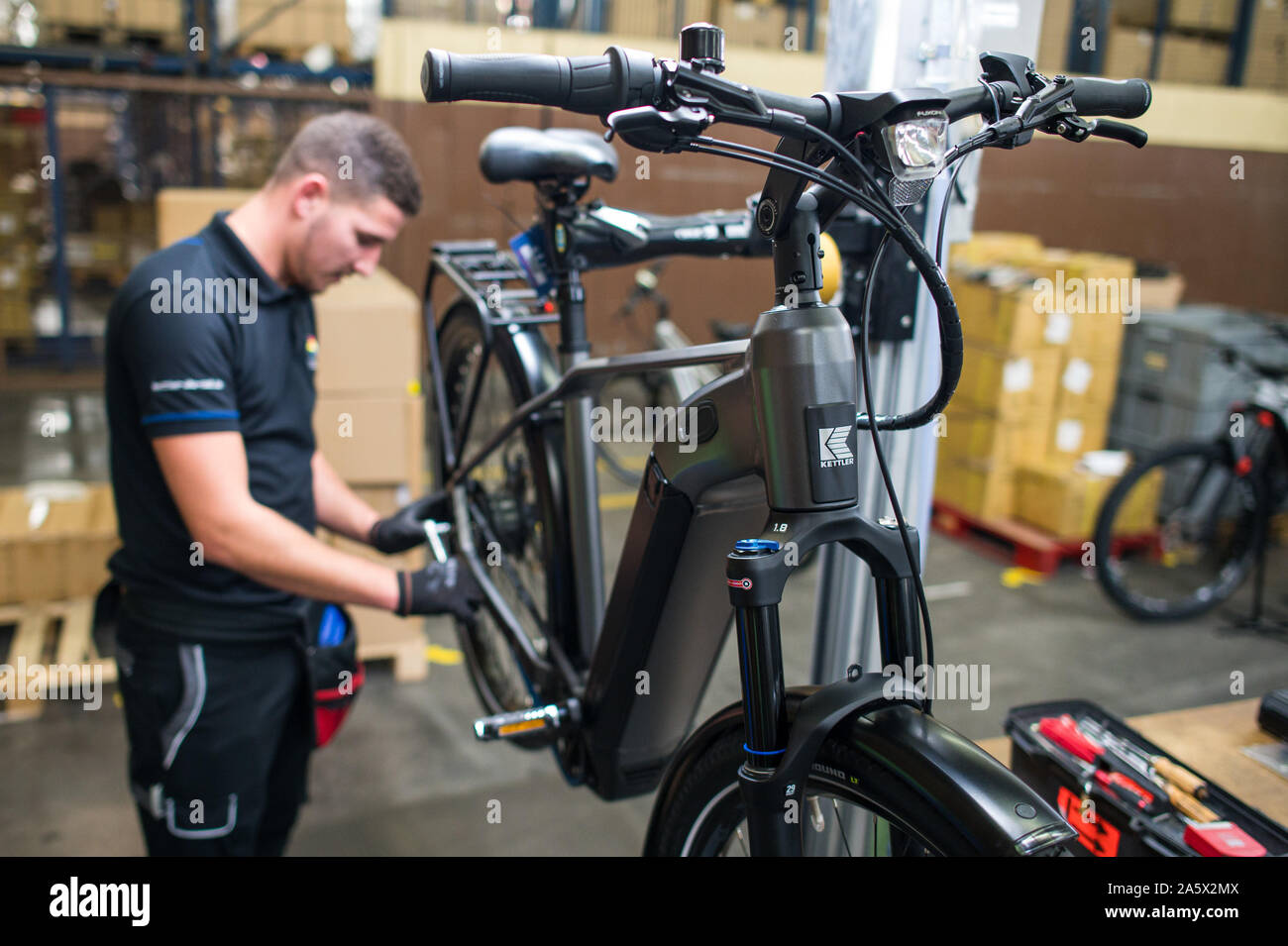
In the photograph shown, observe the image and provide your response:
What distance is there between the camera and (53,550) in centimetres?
309

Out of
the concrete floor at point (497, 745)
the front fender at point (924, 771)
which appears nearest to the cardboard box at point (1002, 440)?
the concrete floor at point (497, 745)

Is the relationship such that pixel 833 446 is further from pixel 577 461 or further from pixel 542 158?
pixel 542 158

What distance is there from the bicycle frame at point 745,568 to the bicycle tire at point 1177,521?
2.70 meters

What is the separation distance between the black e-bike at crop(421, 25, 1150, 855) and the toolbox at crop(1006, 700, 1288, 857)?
1.16 ft

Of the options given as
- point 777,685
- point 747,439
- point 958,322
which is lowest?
point 777,685

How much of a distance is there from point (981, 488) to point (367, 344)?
2780 mm

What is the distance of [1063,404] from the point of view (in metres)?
4.29

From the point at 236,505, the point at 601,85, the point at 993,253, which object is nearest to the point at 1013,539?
the point at 993,253

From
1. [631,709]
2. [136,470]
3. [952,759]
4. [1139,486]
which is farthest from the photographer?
[1139,486]

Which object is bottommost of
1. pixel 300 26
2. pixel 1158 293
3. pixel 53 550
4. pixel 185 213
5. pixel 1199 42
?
pixel 53 550

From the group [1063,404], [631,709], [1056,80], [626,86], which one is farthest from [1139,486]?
[626,86]
